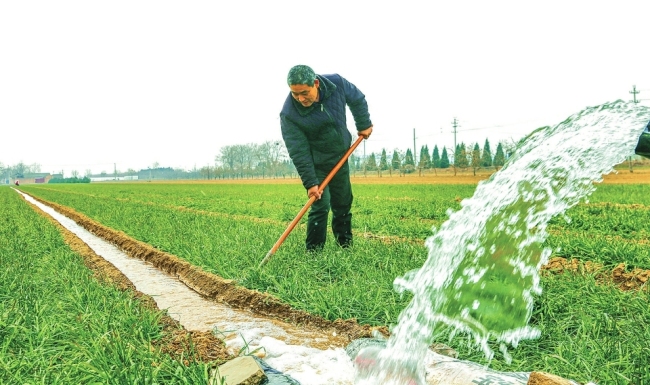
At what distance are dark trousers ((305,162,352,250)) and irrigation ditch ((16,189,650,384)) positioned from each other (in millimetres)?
1159

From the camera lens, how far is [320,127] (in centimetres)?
518

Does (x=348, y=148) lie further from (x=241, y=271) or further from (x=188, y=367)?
(x=188, y=367)

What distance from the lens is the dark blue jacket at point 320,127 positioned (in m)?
5.09

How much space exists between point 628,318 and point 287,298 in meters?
2.34

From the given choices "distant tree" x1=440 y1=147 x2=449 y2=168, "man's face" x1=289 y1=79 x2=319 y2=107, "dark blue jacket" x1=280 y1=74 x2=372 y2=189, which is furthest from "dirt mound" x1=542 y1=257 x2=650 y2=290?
"distant tree" x1=440 y1=147 x2=449 y2=168

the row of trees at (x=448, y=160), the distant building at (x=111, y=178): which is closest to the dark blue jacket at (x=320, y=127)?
the row of trees at (x=448, y=160)

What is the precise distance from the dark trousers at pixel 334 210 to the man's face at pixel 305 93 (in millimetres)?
816

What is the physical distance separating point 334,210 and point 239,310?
1.80 metres

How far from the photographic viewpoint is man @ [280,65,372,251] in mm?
5059

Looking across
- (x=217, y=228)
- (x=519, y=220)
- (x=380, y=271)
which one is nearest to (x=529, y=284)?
(x=519, y=220)

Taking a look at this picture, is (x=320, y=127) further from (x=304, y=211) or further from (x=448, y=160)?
(x=448, y=160)

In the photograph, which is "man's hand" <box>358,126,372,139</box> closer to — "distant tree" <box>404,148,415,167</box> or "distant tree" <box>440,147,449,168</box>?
"distant tree" <box>404,148,415,167</box>

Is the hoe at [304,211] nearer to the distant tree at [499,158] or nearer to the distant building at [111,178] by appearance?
the distant tree at [499,158]

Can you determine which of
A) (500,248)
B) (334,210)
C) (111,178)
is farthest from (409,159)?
(111,178)
